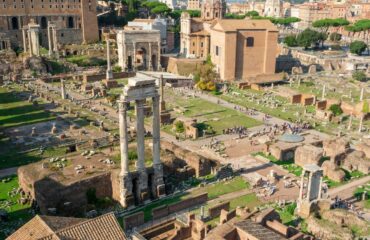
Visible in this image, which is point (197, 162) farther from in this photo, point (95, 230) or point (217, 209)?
point (95, 230)

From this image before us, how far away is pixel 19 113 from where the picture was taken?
4600 centimetres

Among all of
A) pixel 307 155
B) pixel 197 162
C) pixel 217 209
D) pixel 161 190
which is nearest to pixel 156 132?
pixel 161 190

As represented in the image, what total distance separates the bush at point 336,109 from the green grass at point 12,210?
3441cm

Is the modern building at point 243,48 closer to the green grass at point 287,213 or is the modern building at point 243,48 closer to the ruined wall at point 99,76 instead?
the ruined wall at point 99,76

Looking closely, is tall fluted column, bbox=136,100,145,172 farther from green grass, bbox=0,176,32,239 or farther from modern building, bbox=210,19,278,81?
modern building, bbox=210,19,278,81

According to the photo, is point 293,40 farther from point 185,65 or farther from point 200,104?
point 200,104

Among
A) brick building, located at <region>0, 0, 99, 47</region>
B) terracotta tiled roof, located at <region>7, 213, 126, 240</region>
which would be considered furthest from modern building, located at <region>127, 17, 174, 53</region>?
terracotta tiled roof, located at <region>7, 213, 126, 240</region>

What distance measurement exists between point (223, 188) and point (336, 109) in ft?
80.2

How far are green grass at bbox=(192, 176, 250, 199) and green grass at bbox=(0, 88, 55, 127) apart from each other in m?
22.3

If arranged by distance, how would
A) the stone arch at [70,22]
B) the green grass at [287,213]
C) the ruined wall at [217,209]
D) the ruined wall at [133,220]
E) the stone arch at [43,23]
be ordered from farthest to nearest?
the stone arch at [70,22] < the stone arch at [43,23] < the green grass at [287,213] < the ruined wall at [217,209] < the ruined wall at [133,220]

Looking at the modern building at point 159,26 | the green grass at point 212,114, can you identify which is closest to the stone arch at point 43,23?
the modern building at point 159,26

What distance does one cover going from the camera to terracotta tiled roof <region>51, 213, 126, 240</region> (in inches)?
651

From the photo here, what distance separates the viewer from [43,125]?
42000mm

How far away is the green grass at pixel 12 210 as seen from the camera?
23766 millimetres
